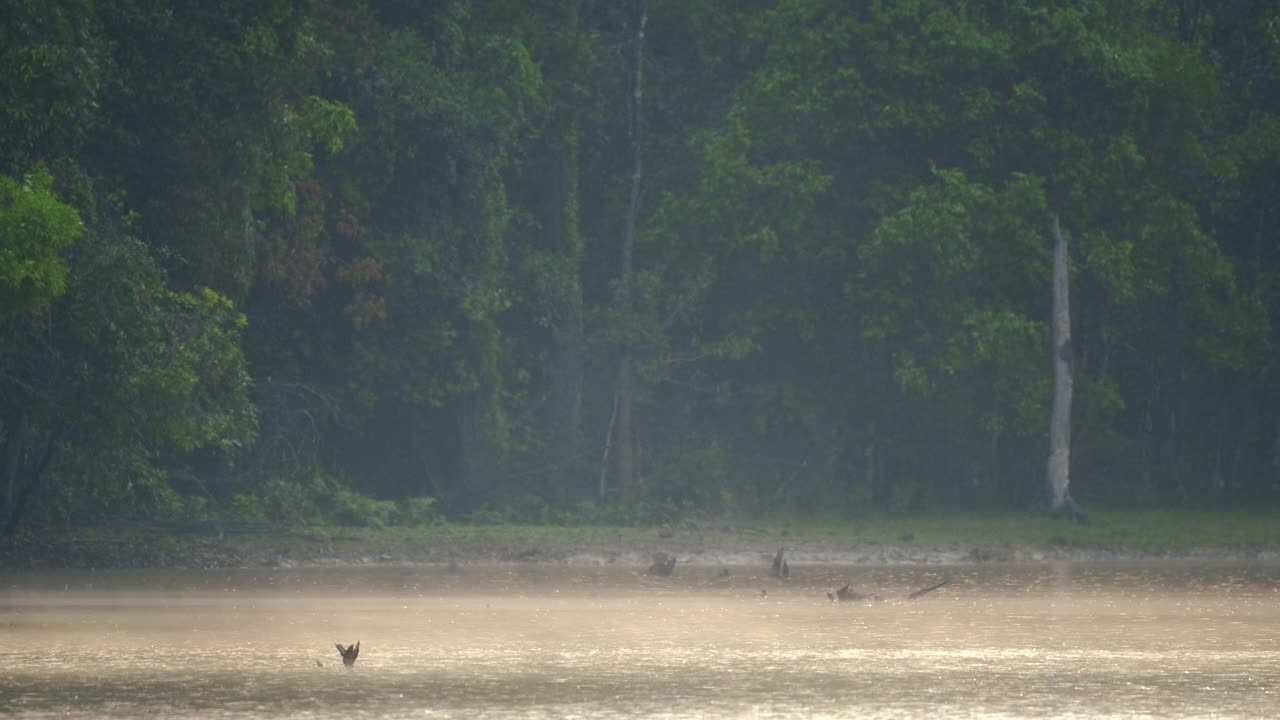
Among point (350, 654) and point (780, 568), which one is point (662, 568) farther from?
point (350, 654)

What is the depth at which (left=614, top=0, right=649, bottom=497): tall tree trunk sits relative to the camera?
4575 centimetres

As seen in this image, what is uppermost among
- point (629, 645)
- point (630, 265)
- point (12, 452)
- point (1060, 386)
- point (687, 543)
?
point (630, 265)

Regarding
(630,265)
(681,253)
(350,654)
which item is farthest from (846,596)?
(630,265)

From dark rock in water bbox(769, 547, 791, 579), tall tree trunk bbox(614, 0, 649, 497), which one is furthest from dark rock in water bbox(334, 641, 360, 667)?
tall tree trunk bbox(614, 0, 649, 497)

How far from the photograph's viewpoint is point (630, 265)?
4628 cm

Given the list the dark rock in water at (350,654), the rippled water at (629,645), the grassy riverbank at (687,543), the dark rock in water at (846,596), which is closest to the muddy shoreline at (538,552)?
the grassy riverbank at (687,543)

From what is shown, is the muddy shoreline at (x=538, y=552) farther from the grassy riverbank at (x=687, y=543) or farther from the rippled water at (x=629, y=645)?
the rippled water at (x=629, y=645)

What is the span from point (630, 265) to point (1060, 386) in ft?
34.3

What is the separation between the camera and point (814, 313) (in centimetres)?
4544

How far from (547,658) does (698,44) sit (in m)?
28.1

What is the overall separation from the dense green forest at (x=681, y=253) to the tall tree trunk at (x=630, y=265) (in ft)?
0.44

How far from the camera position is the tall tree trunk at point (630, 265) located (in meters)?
45.8

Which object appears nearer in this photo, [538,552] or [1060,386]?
[538,552]

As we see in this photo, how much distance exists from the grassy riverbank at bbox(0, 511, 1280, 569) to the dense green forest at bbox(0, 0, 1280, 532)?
112cm
